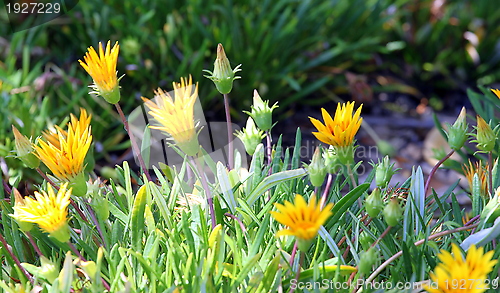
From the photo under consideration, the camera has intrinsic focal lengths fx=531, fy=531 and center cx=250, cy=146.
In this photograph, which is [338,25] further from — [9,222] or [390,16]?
[9,222]

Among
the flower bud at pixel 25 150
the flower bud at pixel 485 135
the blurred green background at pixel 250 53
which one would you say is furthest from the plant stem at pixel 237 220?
the blurred green background at pixel 250 53

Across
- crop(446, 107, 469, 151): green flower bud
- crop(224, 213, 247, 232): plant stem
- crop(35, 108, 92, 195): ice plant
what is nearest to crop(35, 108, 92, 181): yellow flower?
crop(35, 108, 92, 195): ice plant

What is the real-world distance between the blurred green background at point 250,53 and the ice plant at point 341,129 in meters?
1.15

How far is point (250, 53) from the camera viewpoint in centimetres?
222

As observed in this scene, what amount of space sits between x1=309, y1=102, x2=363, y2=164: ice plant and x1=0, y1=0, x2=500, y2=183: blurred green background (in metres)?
1.15

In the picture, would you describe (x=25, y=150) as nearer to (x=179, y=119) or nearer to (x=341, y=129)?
(x=179, y=119)

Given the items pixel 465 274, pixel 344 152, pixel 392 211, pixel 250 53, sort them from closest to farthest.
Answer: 1. pixel 465 274
2. pixel 392 211
3. pixel 344 152
4. pixel 250 53

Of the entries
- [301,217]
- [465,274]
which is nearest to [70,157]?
[301,217]

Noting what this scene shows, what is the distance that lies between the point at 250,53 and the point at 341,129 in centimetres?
132

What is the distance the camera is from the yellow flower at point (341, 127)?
941mm

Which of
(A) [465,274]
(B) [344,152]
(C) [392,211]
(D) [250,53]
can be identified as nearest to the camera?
(A) [465,274]

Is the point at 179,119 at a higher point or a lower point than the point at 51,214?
higher

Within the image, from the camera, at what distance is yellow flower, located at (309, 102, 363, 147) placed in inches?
37.1

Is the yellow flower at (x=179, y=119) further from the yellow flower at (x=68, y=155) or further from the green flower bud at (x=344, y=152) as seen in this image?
the green flower bud at (x=344, y=152)
